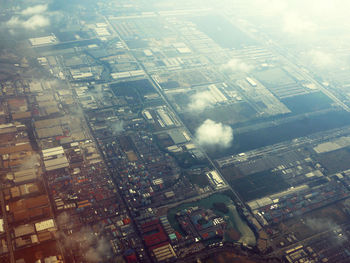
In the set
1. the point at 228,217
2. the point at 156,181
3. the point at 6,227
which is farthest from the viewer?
the point at 156,181

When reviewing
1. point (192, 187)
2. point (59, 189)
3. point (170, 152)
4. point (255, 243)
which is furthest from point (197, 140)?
point (59, 189)

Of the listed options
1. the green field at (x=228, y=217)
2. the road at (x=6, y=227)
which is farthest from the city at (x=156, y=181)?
the green field at (x=228, y=217)

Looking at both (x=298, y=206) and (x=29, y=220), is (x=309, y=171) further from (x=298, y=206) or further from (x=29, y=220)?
(x=29, y=220)

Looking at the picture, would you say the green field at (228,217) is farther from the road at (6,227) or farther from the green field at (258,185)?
the road at (6,227)

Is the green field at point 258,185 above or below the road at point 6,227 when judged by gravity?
below

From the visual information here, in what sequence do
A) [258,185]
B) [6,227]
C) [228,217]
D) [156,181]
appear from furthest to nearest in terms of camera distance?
[258,185] < [156,181] < [228,217] < [6,227]

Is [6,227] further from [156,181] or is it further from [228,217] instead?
[228,217]

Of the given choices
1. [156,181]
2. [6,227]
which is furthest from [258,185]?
[6,227]

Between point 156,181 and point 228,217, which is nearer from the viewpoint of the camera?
point 228,217

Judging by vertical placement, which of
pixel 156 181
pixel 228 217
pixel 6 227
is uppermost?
pixel 156 181

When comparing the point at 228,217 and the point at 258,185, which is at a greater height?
the point at 258,185

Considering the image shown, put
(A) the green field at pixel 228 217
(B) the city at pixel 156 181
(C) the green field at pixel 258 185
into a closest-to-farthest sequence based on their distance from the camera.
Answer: (B) the city at pixel 156 181, (A) the green field at pixel 228 217, (C) the green field at pixel 258 185
